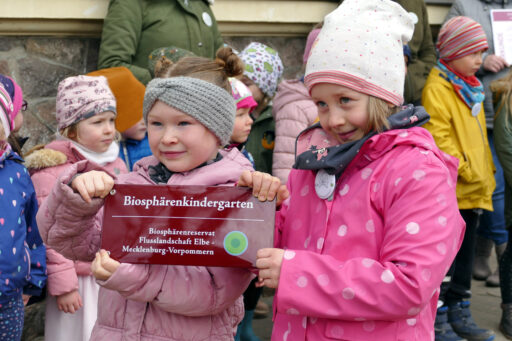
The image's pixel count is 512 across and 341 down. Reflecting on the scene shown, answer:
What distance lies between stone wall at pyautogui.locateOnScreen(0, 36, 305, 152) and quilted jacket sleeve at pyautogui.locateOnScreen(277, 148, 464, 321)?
9.87 ft

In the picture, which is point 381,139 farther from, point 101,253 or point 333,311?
point 101,253

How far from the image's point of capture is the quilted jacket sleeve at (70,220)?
2057 millimetres

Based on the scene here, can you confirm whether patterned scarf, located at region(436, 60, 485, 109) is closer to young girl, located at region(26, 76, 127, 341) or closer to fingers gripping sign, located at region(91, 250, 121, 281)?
young girl, located at region(26, 76, 127, 341)

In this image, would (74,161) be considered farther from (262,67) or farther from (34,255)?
(262,67)

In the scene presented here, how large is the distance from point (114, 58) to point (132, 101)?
433mm

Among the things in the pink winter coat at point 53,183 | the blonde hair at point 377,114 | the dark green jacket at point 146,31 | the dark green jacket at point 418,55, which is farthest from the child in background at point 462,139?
the blonde hair at point 377,114

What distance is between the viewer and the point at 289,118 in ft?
14.4

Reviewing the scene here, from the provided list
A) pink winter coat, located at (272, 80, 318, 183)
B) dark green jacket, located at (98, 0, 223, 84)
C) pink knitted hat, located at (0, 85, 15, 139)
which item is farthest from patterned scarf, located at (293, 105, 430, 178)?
dark green jacket, located at (98, 0, 223, 84)

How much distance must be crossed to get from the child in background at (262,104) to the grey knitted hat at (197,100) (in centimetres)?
210

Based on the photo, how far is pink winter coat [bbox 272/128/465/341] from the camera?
182 cm

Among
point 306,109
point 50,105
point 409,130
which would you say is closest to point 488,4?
point 306,109

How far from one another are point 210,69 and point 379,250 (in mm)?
927

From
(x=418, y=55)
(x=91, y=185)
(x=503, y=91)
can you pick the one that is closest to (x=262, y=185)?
(x=91, y=185)

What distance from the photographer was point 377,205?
1963 mm
